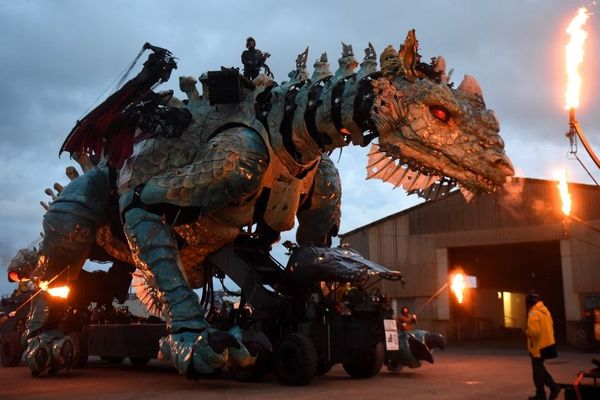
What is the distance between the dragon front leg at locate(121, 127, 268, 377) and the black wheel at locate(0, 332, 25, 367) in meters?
5.14

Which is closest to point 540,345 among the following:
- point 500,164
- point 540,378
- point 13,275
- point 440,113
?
point 540,378

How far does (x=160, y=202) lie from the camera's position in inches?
305

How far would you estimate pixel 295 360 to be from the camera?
757 cm

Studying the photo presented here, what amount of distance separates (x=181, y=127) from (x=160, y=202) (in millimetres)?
1163

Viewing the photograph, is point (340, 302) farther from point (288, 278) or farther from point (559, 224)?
point (559, 224)

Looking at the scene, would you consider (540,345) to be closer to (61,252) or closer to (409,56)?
(409,56)

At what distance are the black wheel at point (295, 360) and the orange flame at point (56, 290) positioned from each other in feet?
12.9

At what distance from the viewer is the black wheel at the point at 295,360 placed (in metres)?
7.43

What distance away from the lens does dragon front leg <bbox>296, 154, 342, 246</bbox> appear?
9109 millimetres

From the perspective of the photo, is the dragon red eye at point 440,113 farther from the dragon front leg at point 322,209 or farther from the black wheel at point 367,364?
the black wheel at point 367,364

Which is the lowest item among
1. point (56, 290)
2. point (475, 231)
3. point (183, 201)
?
point (56, 290)

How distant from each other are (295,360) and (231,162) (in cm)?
245

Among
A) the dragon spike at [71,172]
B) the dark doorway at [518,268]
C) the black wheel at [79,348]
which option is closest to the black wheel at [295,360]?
the black wheel at [79,348]

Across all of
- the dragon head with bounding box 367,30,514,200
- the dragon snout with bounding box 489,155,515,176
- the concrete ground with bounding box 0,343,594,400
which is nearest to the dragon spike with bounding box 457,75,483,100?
the dragon head with bounding box 367,30,514,200
